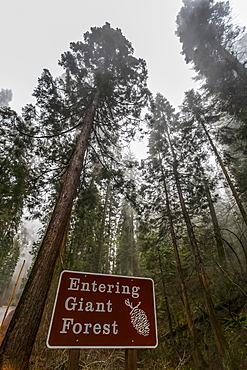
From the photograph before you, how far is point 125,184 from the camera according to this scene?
7.24 m

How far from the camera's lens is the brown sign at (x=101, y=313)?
157 cm

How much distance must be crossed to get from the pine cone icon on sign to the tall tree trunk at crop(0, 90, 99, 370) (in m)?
1.88

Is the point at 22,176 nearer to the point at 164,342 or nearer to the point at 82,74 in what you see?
the point at 82,74

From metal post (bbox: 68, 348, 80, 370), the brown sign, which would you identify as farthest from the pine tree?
the brown sign

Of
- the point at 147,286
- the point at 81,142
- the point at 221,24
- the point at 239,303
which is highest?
the point at 221,24

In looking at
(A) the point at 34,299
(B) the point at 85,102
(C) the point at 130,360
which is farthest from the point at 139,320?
(B) the point at 85,102

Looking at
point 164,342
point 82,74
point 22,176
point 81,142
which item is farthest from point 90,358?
point 82,74

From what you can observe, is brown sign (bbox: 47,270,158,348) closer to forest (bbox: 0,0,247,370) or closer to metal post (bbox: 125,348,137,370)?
metal post (bbox: 125,348,137,370)

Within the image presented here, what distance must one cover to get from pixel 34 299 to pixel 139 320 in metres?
2.03

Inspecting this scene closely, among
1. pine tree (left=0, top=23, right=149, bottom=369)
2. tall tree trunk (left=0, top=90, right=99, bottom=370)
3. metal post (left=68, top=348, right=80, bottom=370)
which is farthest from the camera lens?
pine tree (left=0, top=23, right=149, bottom=369)

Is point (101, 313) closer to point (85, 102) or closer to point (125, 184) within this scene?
point (125, 184)

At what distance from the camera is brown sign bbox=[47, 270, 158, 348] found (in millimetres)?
1571

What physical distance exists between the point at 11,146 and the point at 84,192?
3.19m

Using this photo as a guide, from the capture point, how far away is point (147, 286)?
204 cm
